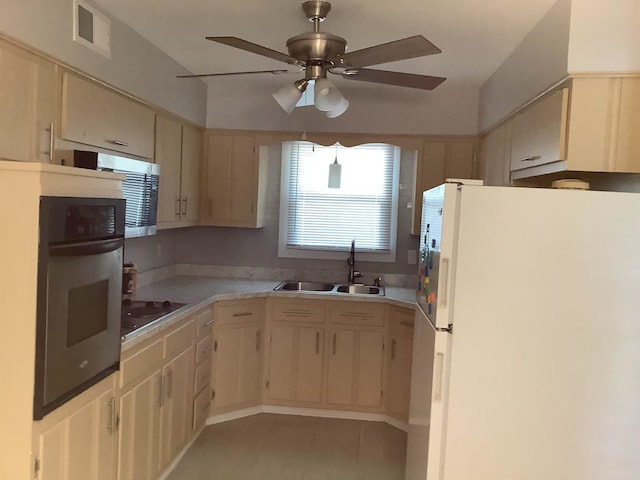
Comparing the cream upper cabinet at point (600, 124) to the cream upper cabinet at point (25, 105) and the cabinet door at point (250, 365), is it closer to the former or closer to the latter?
the cream upper cabinet at point (25, 105)

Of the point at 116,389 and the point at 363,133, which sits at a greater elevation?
the point at 363,133

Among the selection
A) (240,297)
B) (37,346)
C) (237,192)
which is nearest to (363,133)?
(237,192)

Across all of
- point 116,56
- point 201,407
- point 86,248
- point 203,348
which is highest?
point 116,56

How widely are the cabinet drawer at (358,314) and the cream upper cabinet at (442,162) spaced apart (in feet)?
3.24

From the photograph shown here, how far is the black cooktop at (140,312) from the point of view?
8.90 feet

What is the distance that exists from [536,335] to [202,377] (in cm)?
224

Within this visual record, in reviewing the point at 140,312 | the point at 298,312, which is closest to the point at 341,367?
the point at 298,312

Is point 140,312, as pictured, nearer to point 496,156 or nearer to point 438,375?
point 438,375

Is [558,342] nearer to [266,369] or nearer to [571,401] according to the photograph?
[571,401]

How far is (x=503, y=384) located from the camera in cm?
223

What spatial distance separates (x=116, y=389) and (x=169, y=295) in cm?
129

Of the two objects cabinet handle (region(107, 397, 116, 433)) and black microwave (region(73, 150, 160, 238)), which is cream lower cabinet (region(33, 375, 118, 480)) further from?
black microwave (region(73, 150, 160, 238))

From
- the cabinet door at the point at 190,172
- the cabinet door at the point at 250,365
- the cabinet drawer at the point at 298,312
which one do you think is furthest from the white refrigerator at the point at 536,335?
the cabinet door at the point at 190,172

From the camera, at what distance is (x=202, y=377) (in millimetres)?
3674
